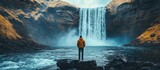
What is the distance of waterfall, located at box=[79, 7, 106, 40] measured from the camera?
130 meters

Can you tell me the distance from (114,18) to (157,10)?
22440mm

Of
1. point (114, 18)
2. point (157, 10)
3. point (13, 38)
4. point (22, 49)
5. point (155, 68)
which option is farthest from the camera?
point (114, 18)

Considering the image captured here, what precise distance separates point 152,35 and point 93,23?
142ft

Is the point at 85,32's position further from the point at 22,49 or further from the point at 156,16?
the point at 22,49

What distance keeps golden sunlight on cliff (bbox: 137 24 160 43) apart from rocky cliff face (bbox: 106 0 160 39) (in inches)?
259

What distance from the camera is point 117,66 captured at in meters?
35.7

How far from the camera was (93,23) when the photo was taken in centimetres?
13325

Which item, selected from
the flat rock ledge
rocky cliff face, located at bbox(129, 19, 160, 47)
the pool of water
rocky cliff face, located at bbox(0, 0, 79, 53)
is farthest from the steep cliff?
the flat rock ledge

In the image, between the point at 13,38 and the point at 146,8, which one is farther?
the point at 146,8

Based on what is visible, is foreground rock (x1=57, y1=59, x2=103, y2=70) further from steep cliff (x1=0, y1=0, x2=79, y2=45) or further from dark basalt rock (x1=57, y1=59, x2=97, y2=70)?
steep cliff (x1=0, y1=0, x2=79, y2=45)

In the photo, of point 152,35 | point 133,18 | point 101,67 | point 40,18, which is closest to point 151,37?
point 152,35

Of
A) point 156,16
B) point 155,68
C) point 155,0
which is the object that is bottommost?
point 155,68

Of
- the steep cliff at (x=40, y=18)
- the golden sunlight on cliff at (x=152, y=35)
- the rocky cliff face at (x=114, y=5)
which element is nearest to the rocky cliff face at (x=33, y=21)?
the steep cliff at (x=40, y=18)

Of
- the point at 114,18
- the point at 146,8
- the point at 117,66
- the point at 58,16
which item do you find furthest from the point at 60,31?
the point at 117,66
